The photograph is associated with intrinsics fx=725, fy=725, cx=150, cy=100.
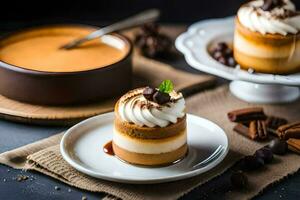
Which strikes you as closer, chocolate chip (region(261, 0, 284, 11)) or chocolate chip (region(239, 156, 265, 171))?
chocolate chip (region(239, 156, 265, 171))

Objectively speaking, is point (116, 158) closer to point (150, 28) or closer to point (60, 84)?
point (60, 84)

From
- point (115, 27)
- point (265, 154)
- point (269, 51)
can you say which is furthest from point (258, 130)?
point (115, 27)

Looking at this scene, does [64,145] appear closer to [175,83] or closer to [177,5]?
[175,83]

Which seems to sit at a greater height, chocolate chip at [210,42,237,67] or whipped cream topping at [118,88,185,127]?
whipped cream topping at [118,88,185,127]

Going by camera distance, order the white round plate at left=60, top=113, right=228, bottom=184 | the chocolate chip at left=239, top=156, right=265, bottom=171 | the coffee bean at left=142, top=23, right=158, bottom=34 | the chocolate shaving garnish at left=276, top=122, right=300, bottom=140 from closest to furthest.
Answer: the white round plate at left=60, top=113, right=228, bottom=184 → the chocolate chip at left=239, top=156, right=265, bottom=171 → the chocolate shaving garnish at left=276, top=122, right=300, bottom=140 → the coffee bean at left=142, top=23, right=158, bottom=34

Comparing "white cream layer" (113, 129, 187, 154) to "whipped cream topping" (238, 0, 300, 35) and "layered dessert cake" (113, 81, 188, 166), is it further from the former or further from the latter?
"whipped cream topping" (238, 0, 300, 35)

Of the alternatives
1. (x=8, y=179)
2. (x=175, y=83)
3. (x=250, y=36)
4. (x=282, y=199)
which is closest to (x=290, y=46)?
(x=250, y=36)

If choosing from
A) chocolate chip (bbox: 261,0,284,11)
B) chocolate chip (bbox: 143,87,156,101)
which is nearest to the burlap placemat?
chocolate chip (bbox: 143,87,156,101)

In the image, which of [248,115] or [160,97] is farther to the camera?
[248,115]
